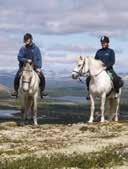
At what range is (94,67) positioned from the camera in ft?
101

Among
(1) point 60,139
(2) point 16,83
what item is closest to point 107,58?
(2) point 16,83

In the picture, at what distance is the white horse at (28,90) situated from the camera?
30.2 meters

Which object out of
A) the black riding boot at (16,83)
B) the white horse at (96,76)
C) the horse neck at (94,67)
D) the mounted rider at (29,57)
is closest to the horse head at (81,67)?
the white horse at (96,76)

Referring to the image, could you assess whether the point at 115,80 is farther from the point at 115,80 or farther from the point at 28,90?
the point at 28,90

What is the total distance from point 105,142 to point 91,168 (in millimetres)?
6527

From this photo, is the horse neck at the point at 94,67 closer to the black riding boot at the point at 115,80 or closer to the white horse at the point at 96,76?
the white horse at the point at 96,76

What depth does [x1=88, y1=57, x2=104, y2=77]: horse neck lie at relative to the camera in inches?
1212

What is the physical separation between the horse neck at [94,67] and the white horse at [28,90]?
133 inches

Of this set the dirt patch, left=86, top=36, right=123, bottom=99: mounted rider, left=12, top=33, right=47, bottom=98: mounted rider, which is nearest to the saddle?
left=86, top=36, right=123, bottom=99: mounted rider

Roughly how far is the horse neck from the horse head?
32 centimetres

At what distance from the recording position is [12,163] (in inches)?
657

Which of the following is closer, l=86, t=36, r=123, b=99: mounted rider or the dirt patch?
the dirt patch

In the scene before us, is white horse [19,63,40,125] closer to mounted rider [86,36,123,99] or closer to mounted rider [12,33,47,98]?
mounted rider [12,33,47,98]

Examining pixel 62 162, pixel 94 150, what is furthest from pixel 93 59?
pixel 62 162
